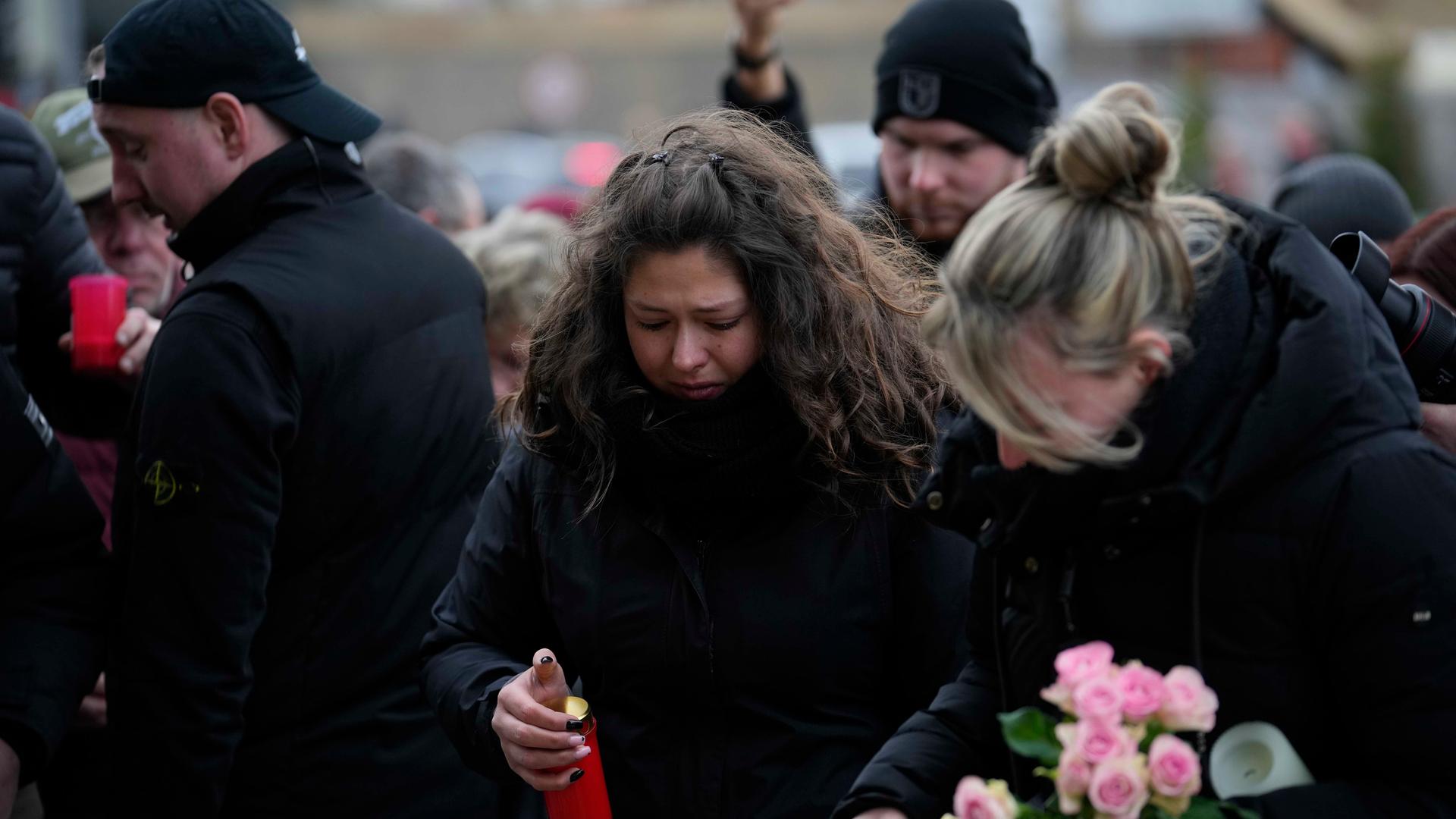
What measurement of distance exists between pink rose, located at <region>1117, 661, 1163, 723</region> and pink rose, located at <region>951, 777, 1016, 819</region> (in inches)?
6.7

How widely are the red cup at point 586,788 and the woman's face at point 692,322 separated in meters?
0.55

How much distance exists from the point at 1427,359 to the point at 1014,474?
0.77 metres

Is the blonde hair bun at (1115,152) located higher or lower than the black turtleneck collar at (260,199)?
higher

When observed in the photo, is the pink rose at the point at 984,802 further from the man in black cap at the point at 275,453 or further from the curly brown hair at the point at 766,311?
the man in black cap at the point at 275,453

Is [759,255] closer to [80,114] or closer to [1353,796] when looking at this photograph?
[1353,796]

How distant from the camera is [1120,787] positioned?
66.2 inches

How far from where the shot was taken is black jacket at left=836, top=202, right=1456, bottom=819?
5.75 feet

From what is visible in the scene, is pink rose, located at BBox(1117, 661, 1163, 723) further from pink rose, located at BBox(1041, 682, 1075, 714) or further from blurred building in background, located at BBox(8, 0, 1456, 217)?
blurred building in background, located at BBox(8, 0, 1456, 217)

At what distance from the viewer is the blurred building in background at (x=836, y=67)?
17.2m

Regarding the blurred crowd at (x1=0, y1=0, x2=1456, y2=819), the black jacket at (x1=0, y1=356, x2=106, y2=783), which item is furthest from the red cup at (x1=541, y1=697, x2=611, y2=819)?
the black jacket at (x1=0, y1=356, x2=106, y2=783)

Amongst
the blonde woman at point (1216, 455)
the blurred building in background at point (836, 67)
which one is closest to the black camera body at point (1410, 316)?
the blonde woman at point (1216, 455)

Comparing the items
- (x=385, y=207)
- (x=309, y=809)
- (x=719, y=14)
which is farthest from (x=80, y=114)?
(x=719, y=14)

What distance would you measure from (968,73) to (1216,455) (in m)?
2.19

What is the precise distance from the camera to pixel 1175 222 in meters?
1.88
